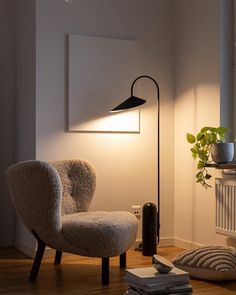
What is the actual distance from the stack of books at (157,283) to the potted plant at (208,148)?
1.79 meters

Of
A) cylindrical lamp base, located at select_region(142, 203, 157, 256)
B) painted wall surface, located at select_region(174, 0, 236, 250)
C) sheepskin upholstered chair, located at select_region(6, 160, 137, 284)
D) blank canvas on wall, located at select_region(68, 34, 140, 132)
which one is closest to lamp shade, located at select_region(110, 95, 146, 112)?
blank canvas on wall, located at select_region(68, 34, 140, 132)

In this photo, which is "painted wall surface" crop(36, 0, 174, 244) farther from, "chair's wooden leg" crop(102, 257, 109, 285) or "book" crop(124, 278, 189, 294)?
"book" crop(124, 278, 189, 294)

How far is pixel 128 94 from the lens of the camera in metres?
4.56

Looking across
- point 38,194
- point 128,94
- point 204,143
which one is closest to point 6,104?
point 128,94

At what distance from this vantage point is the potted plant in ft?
13.0

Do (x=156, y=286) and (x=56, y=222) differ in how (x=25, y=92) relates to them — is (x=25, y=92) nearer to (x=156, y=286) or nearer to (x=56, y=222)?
(x=56, y=222)

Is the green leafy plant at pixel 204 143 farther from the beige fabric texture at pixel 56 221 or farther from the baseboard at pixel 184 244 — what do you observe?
the beige fabric texture at pixel 56 221

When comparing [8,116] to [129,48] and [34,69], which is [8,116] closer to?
[34,69]

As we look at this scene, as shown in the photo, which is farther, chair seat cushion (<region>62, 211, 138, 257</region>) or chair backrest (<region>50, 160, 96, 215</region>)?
chair backrest (<region>50, 160, 96, 215</region>)

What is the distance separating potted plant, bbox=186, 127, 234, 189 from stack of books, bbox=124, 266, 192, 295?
1786 mm

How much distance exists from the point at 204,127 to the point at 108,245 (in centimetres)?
137

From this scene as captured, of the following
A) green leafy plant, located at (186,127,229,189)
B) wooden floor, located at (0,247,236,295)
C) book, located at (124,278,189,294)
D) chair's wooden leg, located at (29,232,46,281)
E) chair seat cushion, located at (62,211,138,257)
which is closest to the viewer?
book, located at (124,278,189,294)

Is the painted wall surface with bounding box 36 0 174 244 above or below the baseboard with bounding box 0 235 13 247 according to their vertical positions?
above

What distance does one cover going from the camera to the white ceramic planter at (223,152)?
156 inches
